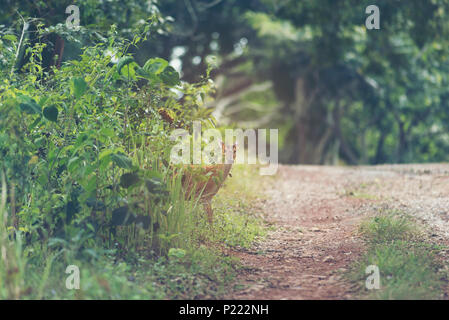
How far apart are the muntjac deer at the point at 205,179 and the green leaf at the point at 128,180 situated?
2.82 feet

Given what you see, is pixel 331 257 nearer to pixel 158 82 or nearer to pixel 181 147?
pixel 181 147

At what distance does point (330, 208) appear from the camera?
6.96 meters

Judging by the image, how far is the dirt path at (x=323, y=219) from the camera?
410 centimetres

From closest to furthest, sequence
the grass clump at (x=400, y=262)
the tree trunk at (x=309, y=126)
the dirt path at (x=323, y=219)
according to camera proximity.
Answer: the grass clump at (x=400, y=262), the dirt path at (x=323, y=219), the tree trunk at (x=309, y=126)

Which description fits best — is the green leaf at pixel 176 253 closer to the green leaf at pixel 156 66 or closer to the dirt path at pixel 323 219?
the dirt path at pixel 323 219

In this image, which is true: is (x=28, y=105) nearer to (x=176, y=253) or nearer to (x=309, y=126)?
(x=176, y=253)

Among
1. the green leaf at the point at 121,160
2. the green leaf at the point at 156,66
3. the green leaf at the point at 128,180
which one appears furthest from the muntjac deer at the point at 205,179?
the green leaf at the point at 156,66

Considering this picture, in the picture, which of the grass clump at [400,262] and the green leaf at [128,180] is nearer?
the grass clump at [400,262]

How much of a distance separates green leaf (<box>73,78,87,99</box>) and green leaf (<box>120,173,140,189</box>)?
0.83 metres

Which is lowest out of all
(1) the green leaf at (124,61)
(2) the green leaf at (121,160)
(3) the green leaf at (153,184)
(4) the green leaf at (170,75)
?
(3) the green leaf at (153,184)

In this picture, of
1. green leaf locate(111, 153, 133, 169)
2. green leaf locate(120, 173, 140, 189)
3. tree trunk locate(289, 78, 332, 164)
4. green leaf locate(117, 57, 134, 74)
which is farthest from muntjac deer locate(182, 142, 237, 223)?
tree trunk locate(289, 78, 332, 164)

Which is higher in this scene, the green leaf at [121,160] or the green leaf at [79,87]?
the green leaf at [79,87]

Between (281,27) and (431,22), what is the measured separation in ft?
19.0

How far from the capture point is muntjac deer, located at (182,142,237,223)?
16.3 feet
